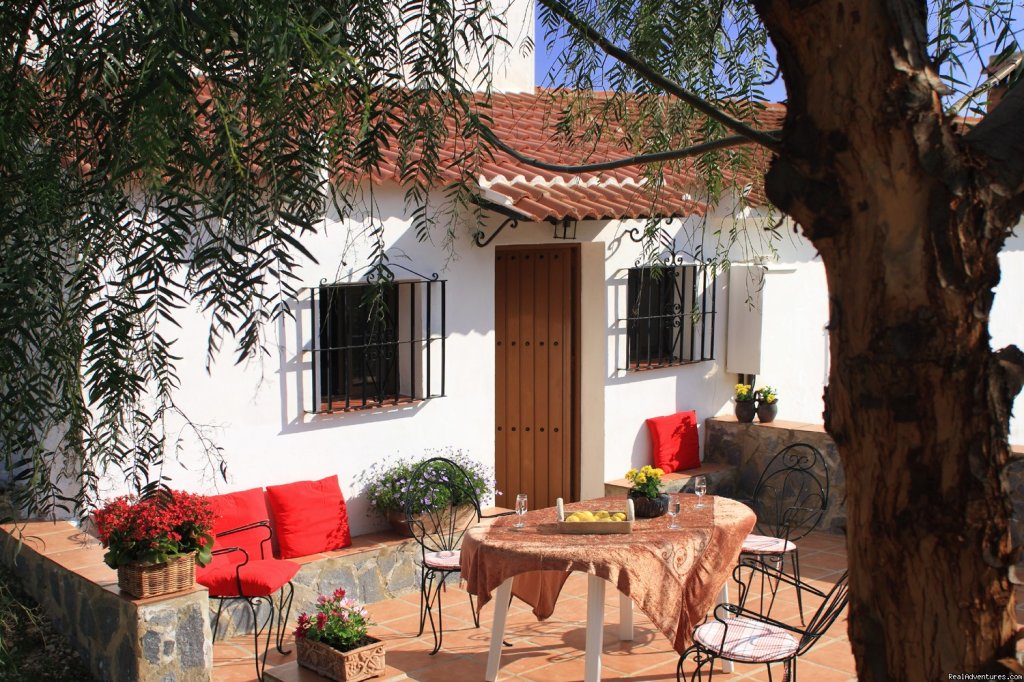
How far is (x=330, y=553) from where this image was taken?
295 inches

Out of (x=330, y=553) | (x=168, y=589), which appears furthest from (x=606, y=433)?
(x=168, y=589)

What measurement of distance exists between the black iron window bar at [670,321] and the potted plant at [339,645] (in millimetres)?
4703

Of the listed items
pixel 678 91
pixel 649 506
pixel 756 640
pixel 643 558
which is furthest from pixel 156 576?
pixel 678 91

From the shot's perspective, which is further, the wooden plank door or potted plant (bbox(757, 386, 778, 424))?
potted plant (bbox(757, 386, 778, 424))

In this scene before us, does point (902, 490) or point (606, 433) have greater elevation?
point (902, 490)

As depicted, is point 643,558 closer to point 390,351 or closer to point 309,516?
point 309,516

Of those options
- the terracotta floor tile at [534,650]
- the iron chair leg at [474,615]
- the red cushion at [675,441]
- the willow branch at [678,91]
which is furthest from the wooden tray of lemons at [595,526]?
the red cushion at [675,441]

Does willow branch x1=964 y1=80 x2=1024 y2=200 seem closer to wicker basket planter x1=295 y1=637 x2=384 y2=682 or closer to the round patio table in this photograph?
the round patio table

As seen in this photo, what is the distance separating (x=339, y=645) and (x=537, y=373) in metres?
4.61

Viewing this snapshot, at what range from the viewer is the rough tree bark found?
1972mm

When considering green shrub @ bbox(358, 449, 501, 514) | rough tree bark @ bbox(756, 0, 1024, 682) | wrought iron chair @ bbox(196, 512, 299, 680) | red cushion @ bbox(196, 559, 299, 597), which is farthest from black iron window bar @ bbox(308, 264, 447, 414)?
rough tree bark @ bbox(756, 0, 1024, 682)

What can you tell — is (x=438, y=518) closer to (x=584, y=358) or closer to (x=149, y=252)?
(x=584, y=358)

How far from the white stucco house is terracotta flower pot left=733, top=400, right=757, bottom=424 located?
342 mm

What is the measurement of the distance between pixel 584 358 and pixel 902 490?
308 inches
